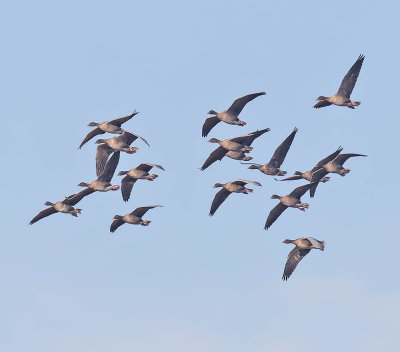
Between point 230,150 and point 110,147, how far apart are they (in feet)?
21.7

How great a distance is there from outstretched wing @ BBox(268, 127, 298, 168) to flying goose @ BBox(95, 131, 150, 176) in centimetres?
750

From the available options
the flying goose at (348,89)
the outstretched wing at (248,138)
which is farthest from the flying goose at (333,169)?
the outstretched wing at (248,138)

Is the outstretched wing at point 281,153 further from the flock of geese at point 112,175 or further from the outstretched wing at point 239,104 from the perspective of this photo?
the flock of geese at point 112,175

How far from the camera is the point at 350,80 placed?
78.8m

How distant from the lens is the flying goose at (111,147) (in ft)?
261

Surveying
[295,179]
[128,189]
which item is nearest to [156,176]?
[128,189]

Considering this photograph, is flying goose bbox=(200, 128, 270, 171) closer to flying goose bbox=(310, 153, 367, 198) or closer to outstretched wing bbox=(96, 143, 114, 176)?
flying goose bbox=(310, 153, 367, 198)

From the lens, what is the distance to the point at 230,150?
80312mm

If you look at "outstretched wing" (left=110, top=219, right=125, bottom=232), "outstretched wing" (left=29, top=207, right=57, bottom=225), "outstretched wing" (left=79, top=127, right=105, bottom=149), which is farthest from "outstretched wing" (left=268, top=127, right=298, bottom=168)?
"outstretched wing" (left=29, top=207, right=57, bottom=225)

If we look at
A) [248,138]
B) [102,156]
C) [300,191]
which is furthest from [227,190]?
[102,156]

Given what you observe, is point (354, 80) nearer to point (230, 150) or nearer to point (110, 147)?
point (230, 150)

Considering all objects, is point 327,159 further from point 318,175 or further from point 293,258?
point 293,258

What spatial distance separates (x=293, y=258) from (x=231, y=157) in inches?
261

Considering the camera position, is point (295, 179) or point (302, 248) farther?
point (295, 179)
